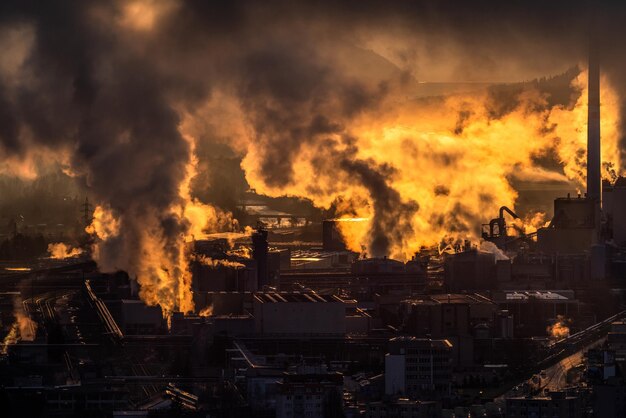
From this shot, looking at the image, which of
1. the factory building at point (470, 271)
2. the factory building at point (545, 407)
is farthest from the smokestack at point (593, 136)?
the factory building at point (545, 407)

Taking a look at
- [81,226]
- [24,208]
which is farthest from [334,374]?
[24,208]

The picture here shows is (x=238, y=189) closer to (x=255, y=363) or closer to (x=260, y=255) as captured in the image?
(x=260, y=255)

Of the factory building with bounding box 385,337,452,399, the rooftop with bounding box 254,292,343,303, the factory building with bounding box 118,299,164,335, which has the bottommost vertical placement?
the factory building with bounding box 385,337,452,399

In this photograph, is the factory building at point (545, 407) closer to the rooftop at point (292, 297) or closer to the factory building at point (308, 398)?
the factory building at point (308, 398)

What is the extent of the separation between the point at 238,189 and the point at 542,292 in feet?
44.0

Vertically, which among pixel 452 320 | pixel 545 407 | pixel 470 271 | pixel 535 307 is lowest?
pixel 545 407

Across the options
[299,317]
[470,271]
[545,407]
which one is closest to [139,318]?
[299,317]

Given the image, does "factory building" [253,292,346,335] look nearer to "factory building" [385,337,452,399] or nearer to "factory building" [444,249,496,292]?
"factory building" [385,337,452,399]

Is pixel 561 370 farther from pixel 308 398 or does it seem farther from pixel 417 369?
pixel 308 398

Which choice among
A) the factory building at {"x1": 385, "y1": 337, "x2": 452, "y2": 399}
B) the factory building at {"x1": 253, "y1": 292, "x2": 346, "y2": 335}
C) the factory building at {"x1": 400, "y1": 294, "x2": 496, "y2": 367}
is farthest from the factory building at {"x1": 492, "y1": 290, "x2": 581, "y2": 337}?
the factory building at {"x1": 385, "y1": 337, "x2": 452, "y2": 399}

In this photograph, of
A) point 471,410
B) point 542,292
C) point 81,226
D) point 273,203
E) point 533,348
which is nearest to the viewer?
point 471,410

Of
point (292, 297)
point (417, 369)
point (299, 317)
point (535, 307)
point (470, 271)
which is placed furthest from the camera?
point (470, 271)

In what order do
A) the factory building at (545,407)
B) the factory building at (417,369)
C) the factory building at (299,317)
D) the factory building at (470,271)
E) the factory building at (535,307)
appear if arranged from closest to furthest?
the factory building at (545,407) < the factory building at (417,369) < the factory building at (299,317) < the factory building at (535,307) < the factory building at (470,271)

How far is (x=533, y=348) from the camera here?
4694 cm
